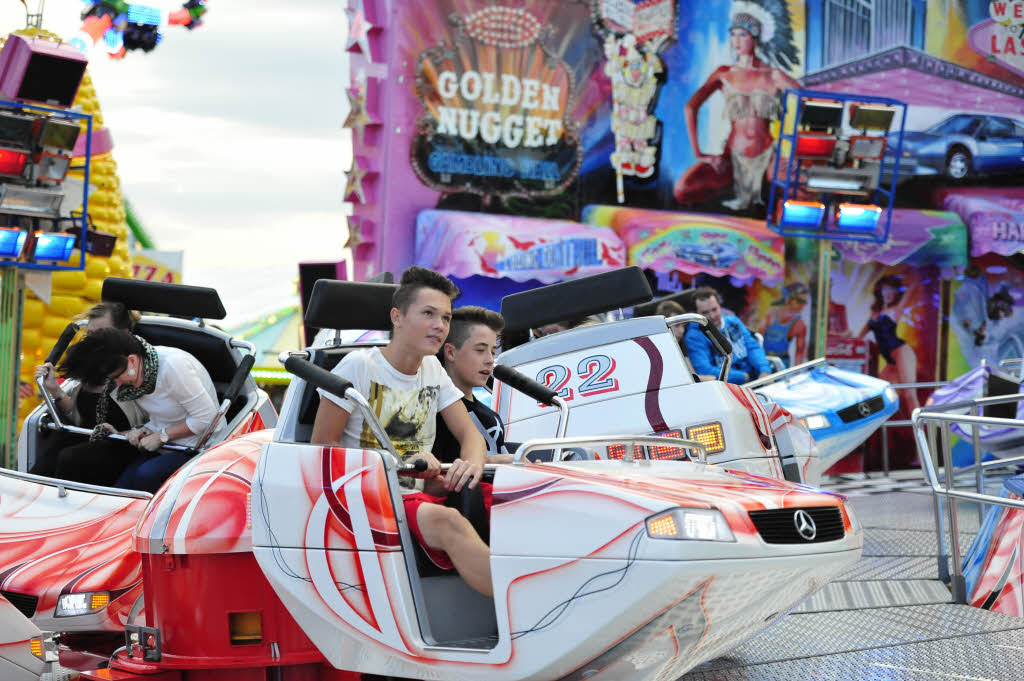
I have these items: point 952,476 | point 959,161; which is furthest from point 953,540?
point 959,161

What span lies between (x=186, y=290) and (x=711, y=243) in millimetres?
8619

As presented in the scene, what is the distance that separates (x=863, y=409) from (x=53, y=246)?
6.67 meters

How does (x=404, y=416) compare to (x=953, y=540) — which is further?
(x=953, y=540)

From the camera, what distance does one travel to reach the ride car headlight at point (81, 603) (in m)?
3.87

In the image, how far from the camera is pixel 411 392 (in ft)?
11.5

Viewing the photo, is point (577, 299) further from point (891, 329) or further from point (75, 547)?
point (891, 329)

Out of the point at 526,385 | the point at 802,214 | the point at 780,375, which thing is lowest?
the point at 780,375

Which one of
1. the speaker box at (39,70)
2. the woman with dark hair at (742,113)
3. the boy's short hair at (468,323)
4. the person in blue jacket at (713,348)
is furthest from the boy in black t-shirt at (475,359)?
the woman with dark hair at (742,113)

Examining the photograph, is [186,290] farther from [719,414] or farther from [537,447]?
[537,447]

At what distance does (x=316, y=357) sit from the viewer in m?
3.49

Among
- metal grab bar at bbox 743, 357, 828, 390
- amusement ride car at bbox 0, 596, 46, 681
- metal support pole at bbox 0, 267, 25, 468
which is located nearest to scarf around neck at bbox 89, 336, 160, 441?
amusement ride car at bbox 0, 596, 46, 681

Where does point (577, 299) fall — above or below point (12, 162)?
below

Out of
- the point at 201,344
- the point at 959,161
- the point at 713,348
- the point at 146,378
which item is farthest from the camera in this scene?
the point at 959,161

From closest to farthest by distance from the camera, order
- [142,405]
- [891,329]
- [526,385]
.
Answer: [526,385] → [142,405] → [891,329]
